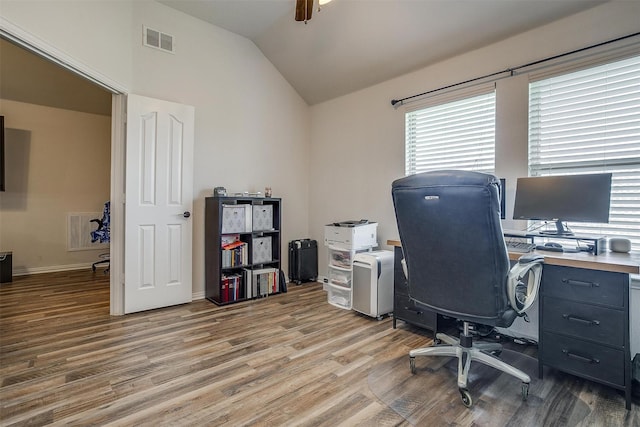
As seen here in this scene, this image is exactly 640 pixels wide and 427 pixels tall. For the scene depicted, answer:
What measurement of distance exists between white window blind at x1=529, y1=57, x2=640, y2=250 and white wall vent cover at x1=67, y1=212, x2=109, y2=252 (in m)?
6.18

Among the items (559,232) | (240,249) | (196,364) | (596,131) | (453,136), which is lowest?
(196,364)

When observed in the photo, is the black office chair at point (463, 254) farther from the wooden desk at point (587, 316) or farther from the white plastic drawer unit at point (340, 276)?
the white plastic drawer unit at point (340, 276)

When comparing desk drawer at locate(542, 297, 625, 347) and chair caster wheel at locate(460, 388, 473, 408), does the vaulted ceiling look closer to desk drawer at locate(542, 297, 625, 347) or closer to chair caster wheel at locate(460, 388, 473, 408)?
desk drawer at locate(542, 297, 625, 347)

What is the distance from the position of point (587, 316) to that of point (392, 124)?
8.19 feet

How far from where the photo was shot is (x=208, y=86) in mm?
3648

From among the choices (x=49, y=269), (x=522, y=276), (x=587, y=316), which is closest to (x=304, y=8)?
(x=522, y=276)

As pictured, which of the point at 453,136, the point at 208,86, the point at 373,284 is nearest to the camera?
the point at 373,284

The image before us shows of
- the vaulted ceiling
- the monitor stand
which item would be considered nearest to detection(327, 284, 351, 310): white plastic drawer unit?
the monitor stand

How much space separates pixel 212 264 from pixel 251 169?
52.0 inches

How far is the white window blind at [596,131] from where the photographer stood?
2.14m

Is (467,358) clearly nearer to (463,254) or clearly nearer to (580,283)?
(463,254)

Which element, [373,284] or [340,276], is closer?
[373,284]

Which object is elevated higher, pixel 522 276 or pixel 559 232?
pixel 559 232

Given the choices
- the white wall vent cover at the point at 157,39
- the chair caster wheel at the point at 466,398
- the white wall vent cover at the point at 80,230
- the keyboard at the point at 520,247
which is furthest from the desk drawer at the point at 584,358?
the white wall vent cover at the point at 80,230
